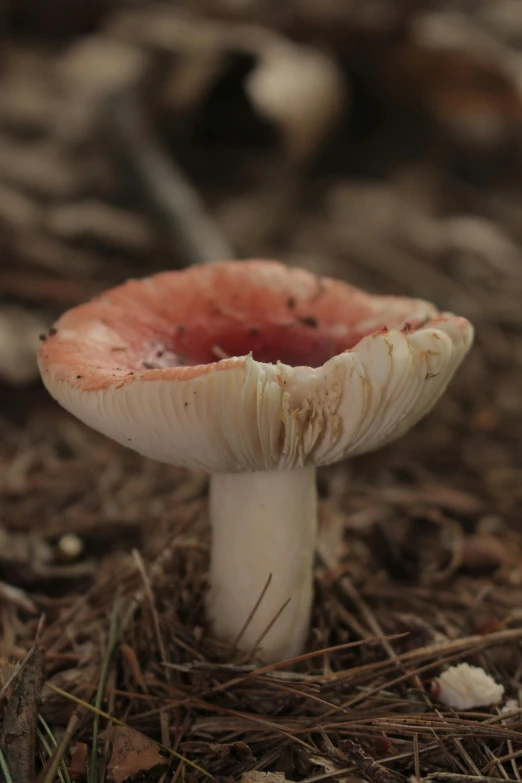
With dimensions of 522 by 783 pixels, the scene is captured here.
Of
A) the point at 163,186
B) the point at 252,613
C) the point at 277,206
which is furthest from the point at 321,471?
the point at 277,206

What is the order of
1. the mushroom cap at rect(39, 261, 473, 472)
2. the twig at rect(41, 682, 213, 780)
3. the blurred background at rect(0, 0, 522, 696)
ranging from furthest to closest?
the blurred background at rect(0, 0, 522, 696) < the twig at rect(41, 682, 213, 780) < the mushroom cap at rect(39, 261, 473, 472)

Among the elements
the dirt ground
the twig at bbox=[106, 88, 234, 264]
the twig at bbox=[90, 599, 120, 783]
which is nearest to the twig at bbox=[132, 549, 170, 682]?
the dirt ground

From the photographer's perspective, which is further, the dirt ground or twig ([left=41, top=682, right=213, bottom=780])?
the dirt ground

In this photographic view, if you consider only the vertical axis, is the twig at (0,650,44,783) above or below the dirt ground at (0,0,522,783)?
below

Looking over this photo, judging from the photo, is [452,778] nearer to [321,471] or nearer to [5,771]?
[5,771]

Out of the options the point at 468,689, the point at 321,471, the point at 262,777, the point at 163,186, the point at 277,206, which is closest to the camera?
the point at 262,777

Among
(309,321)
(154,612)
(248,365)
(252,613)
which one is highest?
(248,365)

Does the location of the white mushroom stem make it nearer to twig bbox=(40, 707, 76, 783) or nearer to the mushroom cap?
the mushroom cap
